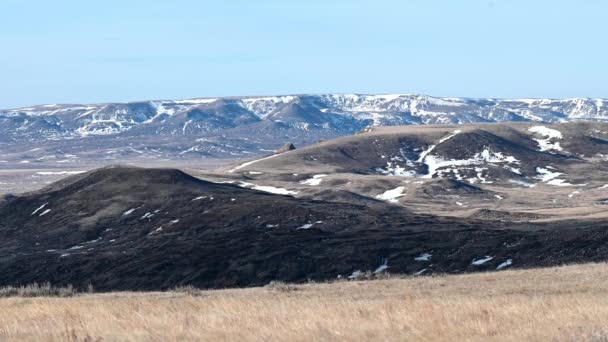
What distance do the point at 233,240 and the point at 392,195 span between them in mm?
82238

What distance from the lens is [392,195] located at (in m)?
152

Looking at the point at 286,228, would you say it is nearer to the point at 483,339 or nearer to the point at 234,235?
the point at 234,235

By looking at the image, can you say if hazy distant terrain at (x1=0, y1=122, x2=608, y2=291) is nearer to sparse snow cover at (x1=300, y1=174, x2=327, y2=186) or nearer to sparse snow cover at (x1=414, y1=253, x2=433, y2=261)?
sparse snow cover at (x1=414, y1=253, x2=433, y2=261)

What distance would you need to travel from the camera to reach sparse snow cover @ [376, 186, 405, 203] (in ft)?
485

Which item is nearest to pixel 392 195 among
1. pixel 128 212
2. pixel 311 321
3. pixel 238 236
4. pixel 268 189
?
pixel 268 189

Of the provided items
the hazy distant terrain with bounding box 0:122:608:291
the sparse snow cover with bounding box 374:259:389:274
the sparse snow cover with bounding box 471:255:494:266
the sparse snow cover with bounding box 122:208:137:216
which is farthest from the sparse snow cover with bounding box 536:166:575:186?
the sparse snow cover with bounding box 471:255:494:266

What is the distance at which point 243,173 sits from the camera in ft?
617

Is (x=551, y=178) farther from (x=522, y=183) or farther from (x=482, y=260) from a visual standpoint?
(x=482, y=260)

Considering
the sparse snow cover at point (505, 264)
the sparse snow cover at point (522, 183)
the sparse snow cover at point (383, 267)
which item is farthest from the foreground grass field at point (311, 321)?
the sparse snow cover at point (522, 183)

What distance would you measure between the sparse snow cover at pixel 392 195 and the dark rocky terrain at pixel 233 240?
4088 centimetres

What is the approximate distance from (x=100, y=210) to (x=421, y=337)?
90381mm

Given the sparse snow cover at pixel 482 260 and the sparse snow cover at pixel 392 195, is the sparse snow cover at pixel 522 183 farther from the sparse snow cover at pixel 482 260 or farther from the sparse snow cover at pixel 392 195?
the sparse snow cover at pixel 482 260

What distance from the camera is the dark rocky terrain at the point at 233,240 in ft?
190

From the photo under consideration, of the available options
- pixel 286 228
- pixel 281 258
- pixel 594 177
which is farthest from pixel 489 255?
pixel 594 177
